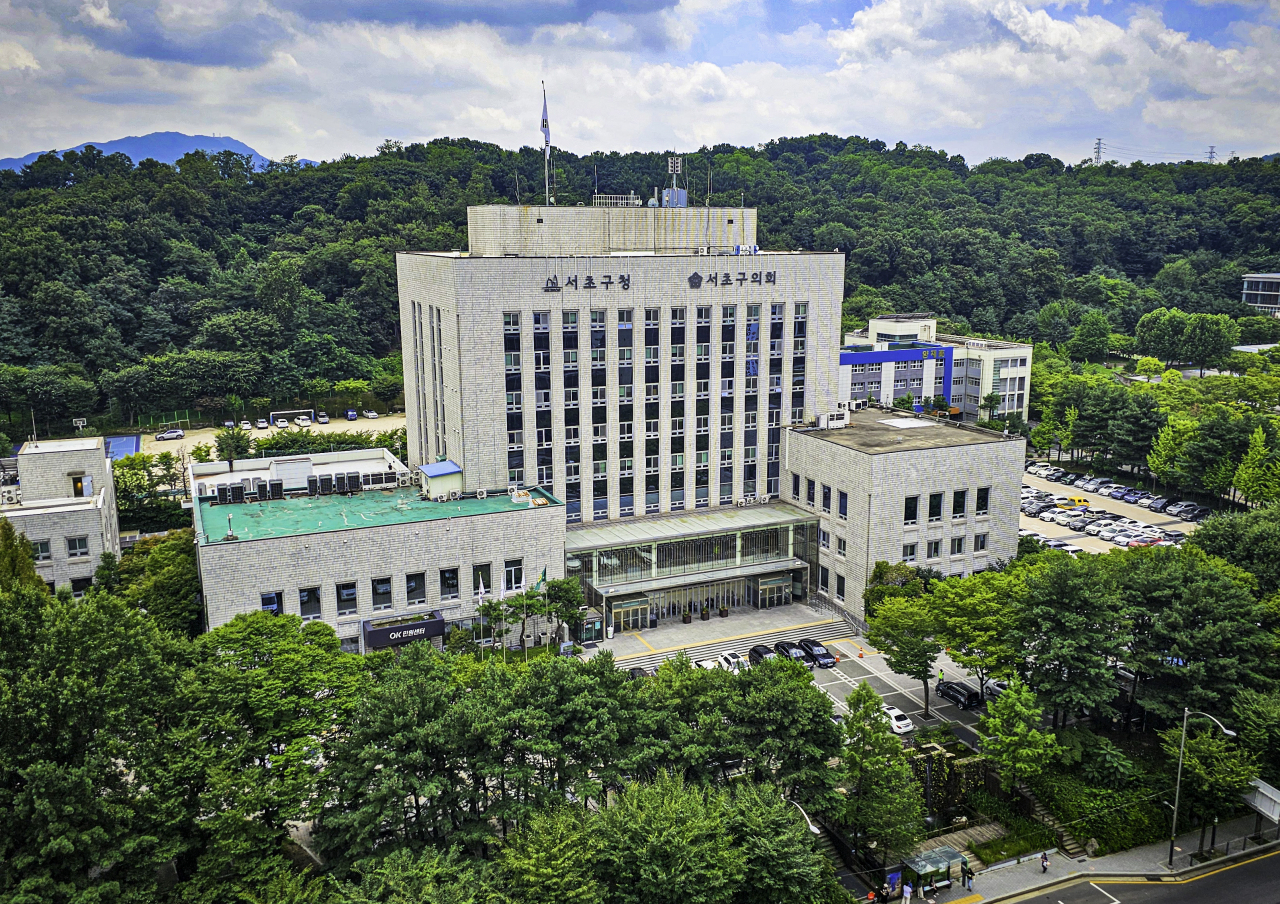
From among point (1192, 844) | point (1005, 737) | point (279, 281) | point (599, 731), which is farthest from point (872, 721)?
point (279, 281)

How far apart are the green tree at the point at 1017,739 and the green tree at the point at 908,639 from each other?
16.2ft

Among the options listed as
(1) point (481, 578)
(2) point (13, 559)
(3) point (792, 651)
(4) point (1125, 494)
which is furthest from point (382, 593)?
(4) point (1125, 494)

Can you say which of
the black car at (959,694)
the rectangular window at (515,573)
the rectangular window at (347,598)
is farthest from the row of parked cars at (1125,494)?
the rectangular window at (347,598)

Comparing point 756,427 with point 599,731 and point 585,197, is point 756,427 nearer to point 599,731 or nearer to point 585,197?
point 599,731

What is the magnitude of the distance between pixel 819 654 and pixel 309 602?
2734cm

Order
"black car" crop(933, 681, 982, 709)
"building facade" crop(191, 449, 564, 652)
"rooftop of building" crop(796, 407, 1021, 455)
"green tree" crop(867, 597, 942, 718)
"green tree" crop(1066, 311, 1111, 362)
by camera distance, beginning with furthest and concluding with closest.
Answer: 1. "green tree" crop(1066, 311, 1111, 362)
2. "rooftop of building" crop(796, 407, 1021, 455)
3. "building facade" crop(191, 449, 564, 652)
4. "black car" crop(933, 681, 982, 709)
5. "green tree" crop(867, 597, 942, 718)

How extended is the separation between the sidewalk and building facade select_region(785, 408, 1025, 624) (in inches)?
786

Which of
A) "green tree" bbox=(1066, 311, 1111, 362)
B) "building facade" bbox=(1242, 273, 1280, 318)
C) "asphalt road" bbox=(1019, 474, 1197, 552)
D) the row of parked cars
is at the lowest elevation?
"asphalt road" bbox=(1019, 474, 1197, 552)

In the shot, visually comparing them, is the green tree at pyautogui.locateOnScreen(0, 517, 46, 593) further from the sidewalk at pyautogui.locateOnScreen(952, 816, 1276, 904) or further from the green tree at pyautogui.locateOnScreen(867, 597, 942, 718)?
the sidewalk at pyautogui.locateOnScreen(952, 816, 1276, 904)

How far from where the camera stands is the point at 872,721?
3528 cm

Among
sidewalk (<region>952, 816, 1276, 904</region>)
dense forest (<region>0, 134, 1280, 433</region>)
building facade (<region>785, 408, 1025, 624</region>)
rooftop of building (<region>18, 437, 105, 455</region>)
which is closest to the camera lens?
sidewalk (<region>952, 816, 1276, 904</region>)

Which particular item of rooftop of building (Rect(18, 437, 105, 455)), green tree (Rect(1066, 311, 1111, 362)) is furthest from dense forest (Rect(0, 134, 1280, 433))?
rooftop of building (Rect(18, 437, 105, 455))

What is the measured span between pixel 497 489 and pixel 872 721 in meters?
27.6

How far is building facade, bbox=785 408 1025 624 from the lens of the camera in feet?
177
